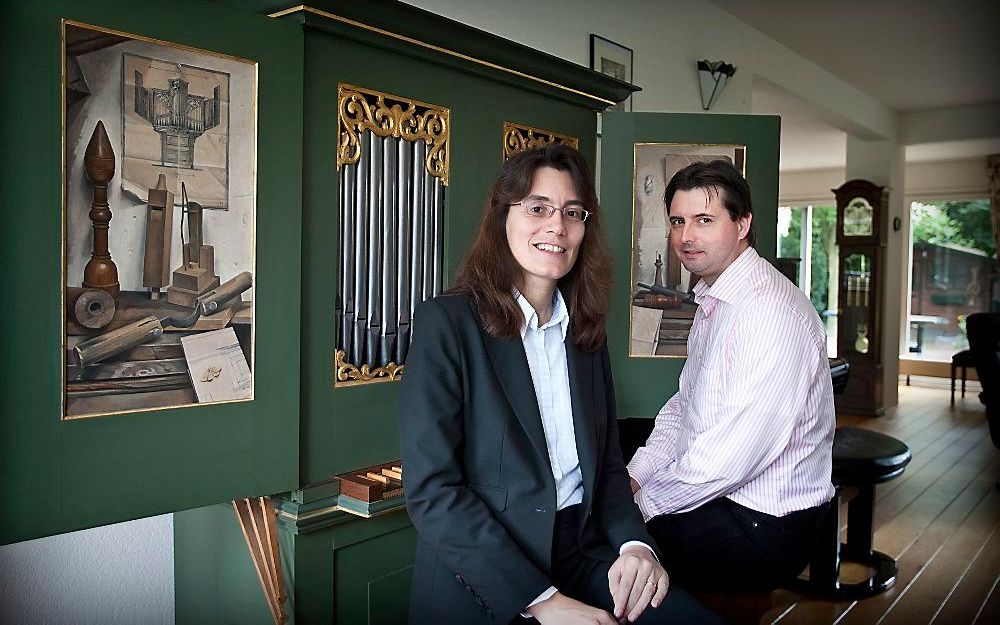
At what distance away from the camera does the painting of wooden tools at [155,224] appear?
1.62m

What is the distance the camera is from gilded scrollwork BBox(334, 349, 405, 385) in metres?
2.17

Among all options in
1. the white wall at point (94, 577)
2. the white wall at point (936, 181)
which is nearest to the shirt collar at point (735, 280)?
the white wall at point (94, 577)

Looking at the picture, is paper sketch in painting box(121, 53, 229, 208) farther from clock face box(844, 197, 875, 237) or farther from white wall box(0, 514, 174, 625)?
clock face box(844, 197, 875, 237)

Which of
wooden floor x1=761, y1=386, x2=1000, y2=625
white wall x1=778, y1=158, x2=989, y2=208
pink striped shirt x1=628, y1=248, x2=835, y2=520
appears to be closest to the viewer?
pink striped shirt x1=628, y1=248, x2=835, y2=520

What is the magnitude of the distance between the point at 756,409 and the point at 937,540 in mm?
2926

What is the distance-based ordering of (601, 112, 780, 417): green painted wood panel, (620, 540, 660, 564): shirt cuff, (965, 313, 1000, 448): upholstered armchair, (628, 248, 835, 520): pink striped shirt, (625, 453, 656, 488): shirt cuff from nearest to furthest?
(620, 540, 660, 564): shirt cuff, (628, 248, 835, 520): pink striped shirt, (625, 453, 656, 488): shirt cuff, (601, 112, 780, 417): green painted wood panel, (965, 313, 1000, 448): upholstered armchair

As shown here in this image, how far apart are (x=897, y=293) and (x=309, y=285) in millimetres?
8227

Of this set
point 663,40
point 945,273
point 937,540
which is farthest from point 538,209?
point 945,273

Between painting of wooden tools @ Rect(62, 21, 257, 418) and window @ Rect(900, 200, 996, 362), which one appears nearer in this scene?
painting of wooden tools @ Rect(62, 21, 257, 418)

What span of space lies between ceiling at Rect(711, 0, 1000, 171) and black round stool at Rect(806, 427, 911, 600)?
9.51 feet

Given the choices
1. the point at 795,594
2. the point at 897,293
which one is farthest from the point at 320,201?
the point at 897,293

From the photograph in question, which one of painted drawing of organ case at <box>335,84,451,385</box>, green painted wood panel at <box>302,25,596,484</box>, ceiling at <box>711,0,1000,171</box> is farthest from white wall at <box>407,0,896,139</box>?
painted drawing of organ case at <box>335,84,451,385</box>

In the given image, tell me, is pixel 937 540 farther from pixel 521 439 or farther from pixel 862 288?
pixel 862 288

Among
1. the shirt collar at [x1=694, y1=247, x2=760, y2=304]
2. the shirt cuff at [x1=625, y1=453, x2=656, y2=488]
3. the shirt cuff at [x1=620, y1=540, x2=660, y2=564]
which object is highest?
A: the shirt collar at [x1=694, y1=247, x2=760, y2=304]
